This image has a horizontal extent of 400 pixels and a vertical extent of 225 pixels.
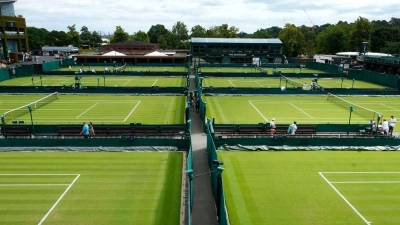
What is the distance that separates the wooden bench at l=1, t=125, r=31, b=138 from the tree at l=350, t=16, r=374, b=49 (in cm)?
10228

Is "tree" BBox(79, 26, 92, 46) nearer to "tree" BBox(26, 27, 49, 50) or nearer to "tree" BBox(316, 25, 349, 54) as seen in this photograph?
"tree" BBox(26, 27, 49, 50)

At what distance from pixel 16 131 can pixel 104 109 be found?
32.9 feet

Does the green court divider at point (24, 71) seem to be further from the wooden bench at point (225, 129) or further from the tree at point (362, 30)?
the tree at point (362, 30)

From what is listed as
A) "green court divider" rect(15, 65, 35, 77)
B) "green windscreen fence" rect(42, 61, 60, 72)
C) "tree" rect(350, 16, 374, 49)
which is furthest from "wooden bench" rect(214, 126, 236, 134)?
"tree" rect(350, 16, 374, 49)

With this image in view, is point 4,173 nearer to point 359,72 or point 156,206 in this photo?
point 156,206

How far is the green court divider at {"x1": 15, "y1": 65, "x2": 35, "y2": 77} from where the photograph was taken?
183 ft

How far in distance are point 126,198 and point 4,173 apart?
7357mm

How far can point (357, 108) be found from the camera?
31.7 metres

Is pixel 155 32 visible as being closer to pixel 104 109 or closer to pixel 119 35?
pixel 119 35

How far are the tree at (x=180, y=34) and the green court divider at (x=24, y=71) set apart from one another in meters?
98.5

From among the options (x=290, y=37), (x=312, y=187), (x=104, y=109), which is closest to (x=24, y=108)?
(x=104, y=109)

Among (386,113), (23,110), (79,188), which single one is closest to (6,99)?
(23,110)

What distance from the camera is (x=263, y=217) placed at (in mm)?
12758

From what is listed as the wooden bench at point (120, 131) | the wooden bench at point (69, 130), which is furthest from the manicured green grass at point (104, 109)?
the wooden bench at point (120, 131)
